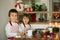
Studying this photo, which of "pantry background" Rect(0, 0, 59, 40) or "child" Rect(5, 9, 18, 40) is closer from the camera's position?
"child" Rect(5, 9, 18, 40)

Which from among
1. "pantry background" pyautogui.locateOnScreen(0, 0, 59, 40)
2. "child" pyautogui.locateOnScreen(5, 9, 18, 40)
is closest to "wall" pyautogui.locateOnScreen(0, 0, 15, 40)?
"pantry background" pyautogui.locateOnScreen(0, 0, 59, 40)

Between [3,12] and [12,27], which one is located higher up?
[3,12]

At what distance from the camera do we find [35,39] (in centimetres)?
221

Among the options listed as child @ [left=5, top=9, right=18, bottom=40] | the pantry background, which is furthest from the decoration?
child @ [left=5, top=9, right=18, bottom=40]

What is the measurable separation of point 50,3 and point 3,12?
2.98ft

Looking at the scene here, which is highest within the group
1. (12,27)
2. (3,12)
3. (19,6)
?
(19,6)

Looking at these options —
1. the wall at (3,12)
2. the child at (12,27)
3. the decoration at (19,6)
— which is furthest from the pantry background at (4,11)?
the child at (12,27)

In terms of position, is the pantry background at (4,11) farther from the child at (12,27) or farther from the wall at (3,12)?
the child at (12,27)

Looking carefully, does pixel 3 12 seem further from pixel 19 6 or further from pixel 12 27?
pixel 12 27

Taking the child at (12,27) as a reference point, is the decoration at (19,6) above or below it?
above

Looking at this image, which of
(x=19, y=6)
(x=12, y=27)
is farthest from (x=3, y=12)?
(x=12, y=27)

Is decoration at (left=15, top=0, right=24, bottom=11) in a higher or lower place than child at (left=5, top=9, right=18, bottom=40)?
higher

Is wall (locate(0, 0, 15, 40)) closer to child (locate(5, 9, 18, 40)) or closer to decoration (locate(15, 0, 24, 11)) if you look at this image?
decoration (locate(15, 0, 24, 11))

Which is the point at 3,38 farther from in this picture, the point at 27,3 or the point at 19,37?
the point at 19,37
